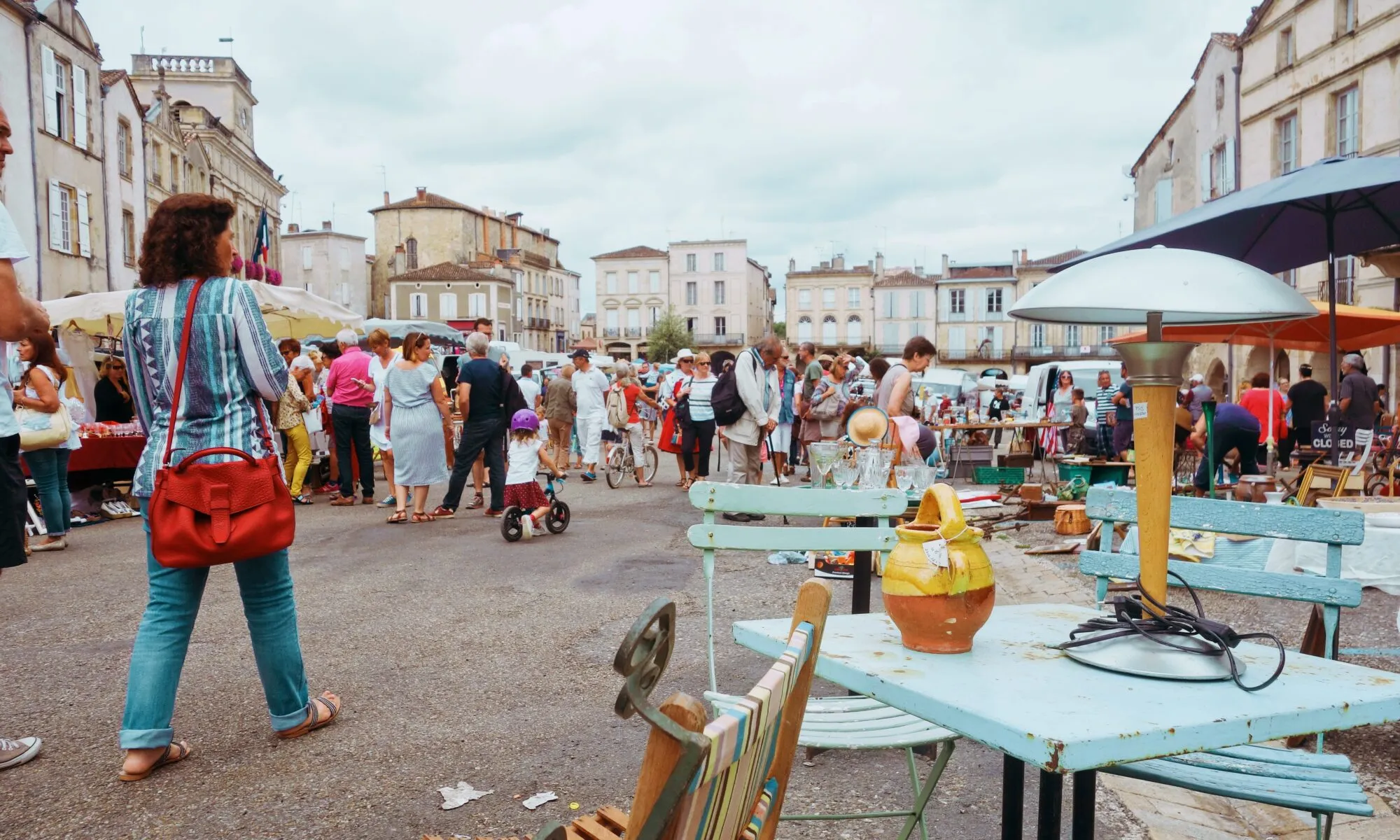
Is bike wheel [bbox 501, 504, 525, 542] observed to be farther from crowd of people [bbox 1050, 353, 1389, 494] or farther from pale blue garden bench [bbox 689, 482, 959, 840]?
crowd of people [bbox 1050, 353, 1389, 494]

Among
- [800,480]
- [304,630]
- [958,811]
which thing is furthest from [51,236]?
[958,811]

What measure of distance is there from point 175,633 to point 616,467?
10.8 meters

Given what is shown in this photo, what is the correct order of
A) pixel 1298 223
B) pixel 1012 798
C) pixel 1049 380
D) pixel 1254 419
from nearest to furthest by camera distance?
pixel 1012 798, pixel 1298 223, pixel 1254 419, pixel 1049 380

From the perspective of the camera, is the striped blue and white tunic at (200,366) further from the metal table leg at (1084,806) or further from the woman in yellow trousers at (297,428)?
the woman in yellow trousers at (297,428)

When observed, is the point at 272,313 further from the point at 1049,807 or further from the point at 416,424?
the point at 1049,807

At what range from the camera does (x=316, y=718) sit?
4.06m

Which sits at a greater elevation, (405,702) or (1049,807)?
(1049,807)

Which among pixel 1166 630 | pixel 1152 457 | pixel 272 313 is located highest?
pixel 272 313

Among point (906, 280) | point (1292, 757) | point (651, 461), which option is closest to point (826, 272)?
point (906, 280)

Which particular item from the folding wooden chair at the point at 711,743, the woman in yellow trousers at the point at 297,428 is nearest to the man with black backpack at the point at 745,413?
the woman in yellow trousers at the point at 297,428

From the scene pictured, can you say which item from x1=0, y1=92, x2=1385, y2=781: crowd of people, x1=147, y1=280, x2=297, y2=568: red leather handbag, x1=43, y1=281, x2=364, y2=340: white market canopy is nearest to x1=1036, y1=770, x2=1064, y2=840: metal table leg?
x1=147, y1=280, x2=297, y2=568: red leather handbag

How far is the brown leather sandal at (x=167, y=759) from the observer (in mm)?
3557

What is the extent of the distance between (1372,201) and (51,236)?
24.7m

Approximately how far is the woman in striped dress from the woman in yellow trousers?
120 cm
